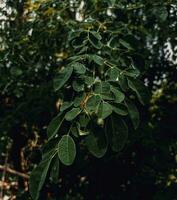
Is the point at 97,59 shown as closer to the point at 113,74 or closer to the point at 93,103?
the point at 113,74

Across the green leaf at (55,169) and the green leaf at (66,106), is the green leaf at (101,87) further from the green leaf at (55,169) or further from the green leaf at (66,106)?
the green leaf at (55,169)

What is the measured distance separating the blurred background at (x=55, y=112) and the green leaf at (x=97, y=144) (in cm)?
167

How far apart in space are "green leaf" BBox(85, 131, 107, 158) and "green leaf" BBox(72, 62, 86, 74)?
0.31 m

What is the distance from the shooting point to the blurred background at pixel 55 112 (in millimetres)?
3246

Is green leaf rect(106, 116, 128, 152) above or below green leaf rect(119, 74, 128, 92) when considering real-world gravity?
below

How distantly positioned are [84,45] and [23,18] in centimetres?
175

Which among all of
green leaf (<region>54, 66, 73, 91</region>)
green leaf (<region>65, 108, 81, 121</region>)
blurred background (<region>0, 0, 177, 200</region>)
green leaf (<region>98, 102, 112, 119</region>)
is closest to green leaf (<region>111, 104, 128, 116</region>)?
green leaf (<region>98, 102, 112, 119</region>)

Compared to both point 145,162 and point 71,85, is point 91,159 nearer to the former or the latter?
point 145,162

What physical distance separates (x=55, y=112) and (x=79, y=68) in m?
2.46

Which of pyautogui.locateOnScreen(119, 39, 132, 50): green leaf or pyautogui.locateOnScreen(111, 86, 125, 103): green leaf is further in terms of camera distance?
pyautogui.locateOnScreen(119, 39, 132, 50): green leaf

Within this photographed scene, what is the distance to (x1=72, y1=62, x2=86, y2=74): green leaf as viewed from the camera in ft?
5.43

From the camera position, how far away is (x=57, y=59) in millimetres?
4074

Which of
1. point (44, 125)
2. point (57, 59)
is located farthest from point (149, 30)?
point (44, 125)

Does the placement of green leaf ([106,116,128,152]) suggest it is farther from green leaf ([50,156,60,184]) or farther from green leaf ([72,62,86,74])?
green leaf ([72,62,86,74])
